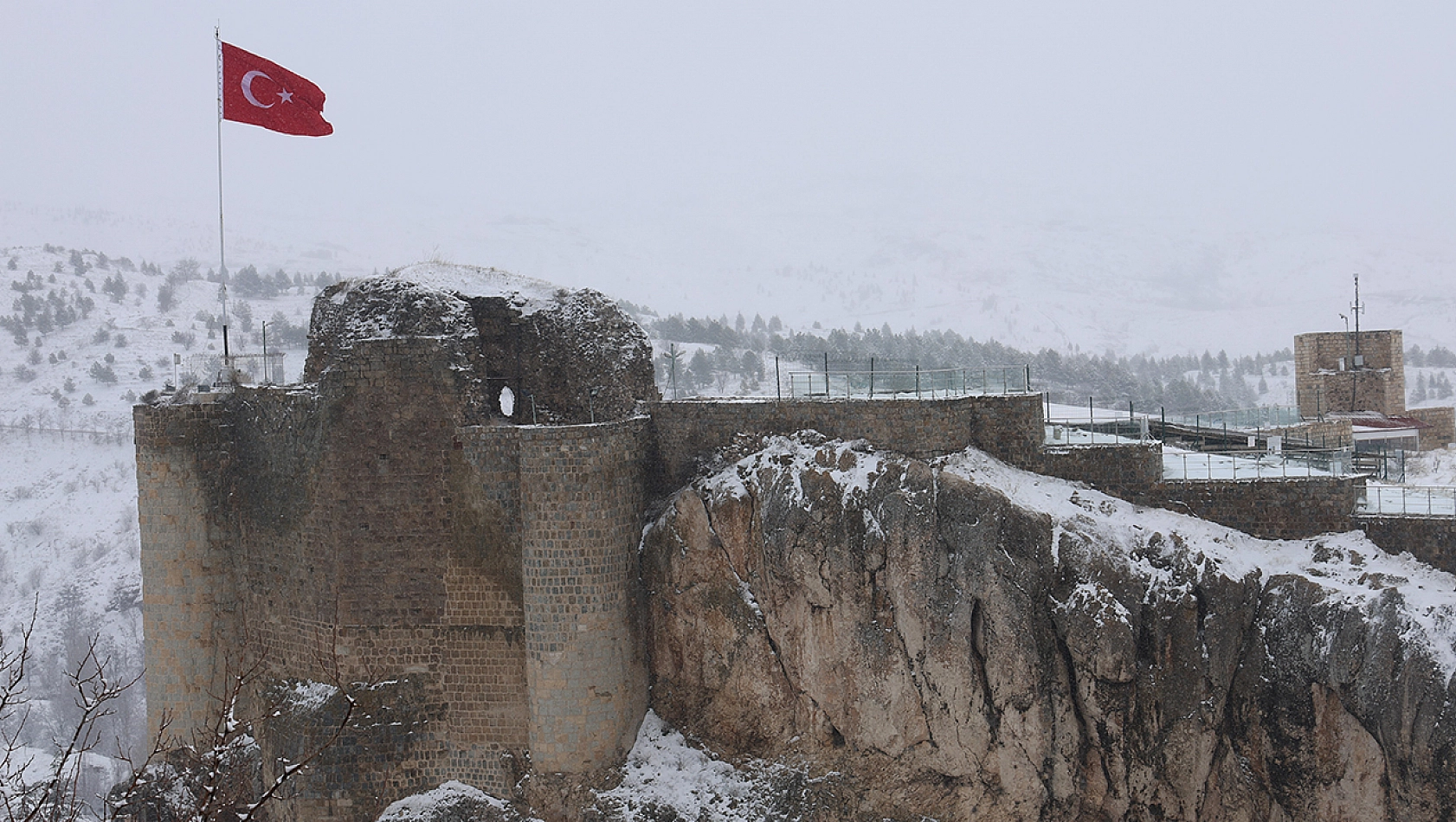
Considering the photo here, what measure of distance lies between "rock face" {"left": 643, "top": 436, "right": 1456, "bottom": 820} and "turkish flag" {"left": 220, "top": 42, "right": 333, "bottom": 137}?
36.1 ft

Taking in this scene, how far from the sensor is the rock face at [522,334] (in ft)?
67.6

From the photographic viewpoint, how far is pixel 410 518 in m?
20.0

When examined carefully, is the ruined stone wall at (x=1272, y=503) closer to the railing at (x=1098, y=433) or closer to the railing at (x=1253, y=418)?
the railing at (x=1098, y=433)

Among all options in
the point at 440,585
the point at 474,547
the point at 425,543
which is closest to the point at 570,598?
the point at 474,547

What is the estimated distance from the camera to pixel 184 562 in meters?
21.3

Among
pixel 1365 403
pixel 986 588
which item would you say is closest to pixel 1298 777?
pixel 986 588

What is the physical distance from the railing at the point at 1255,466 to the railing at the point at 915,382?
3.09 meters

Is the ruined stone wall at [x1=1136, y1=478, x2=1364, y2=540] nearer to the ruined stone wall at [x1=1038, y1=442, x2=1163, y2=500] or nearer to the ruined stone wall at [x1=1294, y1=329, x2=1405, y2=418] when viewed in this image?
the ruined stone wall at [x1=1038, y1=442, x2=1163, y2=500]

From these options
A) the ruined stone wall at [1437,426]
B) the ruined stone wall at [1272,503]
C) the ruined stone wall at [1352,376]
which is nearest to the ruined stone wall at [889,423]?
the ruined stone wall at [1272,503]

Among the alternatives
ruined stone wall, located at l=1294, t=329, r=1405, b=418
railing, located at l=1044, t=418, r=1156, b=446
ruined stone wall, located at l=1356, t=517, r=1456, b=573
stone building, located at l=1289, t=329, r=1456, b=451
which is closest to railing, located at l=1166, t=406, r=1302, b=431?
stone building, located at l=1289, t=329, r=1456, b=451

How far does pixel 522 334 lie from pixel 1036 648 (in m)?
11.3

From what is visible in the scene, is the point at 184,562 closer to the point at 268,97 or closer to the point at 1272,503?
the point at 268,97

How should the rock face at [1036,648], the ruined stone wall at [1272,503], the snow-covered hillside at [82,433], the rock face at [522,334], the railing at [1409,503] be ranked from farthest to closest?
the snow-covered hillside at [82,433]
the rock face at [522,334]
the ruined stone wall at [1272,503]
the railing at [1409,503]
the rock face at [1036,648]

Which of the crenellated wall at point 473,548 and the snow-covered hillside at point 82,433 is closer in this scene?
the crenellated wall at point 473,548
